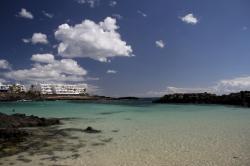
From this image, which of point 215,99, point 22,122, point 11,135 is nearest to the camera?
point 11,135

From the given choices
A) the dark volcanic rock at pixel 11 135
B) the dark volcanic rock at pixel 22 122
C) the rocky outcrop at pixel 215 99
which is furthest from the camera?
the rocky outcrop at pixel 215 99

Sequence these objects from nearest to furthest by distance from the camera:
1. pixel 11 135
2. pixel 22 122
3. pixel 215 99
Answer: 1. pixel 11 135
2. pixel 22 122
3. pixel 215 99

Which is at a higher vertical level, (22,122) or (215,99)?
(215,99)

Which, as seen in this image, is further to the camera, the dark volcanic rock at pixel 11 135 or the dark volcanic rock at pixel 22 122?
the dark volcanic rock at pixel 22 122

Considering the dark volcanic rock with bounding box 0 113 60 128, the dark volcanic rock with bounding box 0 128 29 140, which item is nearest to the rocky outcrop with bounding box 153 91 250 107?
the dark volcanic rock with bounding box 0 113 60 128

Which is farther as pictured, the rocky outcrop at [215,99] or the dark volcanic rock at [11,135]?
the rocky outcrop at [215,99]

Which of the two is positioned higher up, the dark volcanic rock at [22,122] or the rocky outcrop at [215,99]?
the rocky outcrop at [215,99]

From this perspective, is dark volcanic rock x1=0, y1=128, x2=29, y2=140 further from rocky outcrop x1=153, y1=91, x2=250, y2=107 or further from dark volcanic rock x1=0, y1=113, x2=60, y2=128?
rocky outcrop x1=153, y1=91, x2=250, y2=107

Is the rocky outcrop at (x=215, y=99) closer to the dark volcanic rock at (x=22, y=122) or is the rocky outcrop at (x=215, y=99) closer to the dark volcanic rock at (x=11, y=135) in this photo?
the dark volcanic rock at (x=22, y=122)

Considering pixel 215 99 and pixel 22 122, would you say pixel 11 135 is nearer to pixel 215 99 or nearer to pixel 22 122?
pixel 22 122

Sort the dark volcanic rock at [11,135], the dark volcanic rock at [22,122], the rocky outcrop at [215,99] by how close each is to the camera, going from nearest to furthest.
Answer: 1. the dark volcanic rock at [11,135]
2. the dark volcanic rock at [22,122]
3. the rocky outcrop at [215,99]

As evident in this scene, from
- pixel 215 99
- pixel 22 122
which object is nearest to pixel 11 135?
pixel 22 122

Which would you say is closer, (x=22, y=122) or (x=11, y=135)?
(x=11, y=135)

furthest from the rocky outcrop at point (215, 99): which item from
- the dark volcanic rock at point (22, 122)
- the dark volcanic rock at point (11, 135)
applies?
the dark volcanic rock at point (11, 135)
